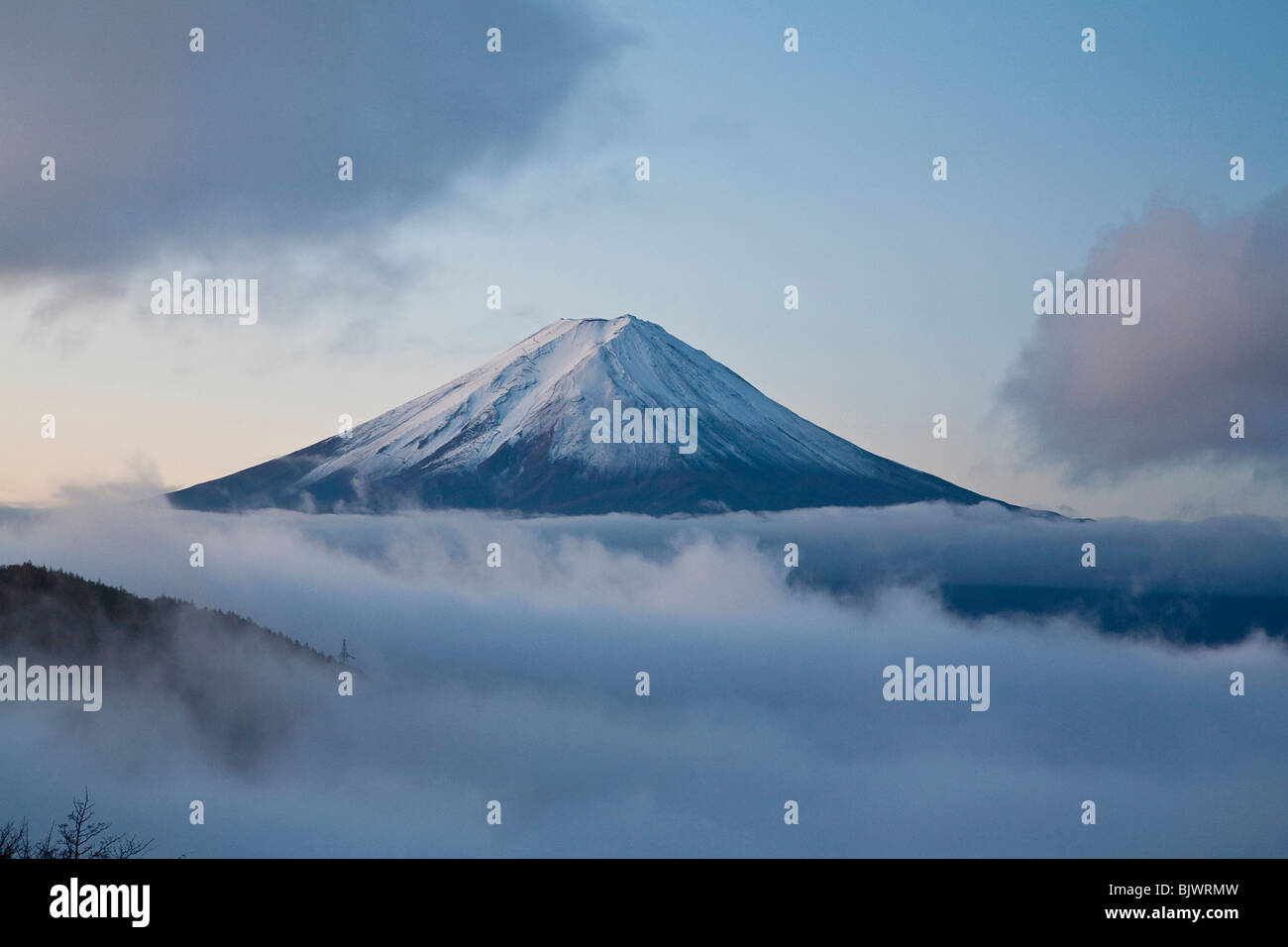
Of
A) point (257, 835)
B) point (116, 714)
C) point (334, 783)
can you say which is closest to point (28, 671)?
point (116, 714)

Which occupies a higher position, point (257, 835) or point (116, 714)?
point (116, 714)
